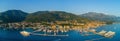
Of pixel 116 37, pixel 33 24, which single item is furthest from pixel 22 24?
pixel 116 37

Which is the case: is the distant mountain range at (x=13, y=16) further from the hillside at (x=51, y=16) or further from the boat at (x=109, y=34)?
the boat at (x=109, y=34)

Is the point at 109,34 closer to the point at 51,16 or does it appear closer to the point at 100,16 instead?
the point at 100,16

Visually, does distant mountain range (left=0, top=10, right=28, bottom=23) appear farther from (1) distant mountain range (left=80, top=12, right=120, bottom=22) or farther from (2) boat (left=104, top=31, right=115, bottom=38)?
(2) boat (left=104, top=31, right=115, bottom=38)

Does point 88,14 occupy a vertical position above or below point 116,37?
above

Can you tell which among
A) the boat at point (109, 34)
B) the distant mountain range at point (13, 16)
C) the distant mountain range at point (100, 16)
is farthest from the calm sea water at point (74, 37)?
the distant mountain range at point (13, 16)

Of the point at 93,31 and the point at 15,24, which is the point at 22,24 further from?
the point at 93,31

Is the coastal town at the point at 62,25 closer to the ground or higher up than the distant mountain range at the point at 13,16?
closer to the ground

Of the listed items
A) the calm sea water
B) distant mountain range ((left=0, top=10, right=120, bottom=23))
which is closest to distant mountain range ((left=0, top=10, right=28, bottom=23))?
distant mountain range ((left=0, top=10, right=120, bottom=23))

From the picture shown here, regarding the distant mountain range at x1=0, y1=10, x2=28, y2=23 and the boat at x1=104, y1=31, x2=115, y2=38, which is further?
the distant mountain range at x1=0, y1=10, x2=28, y2=23
